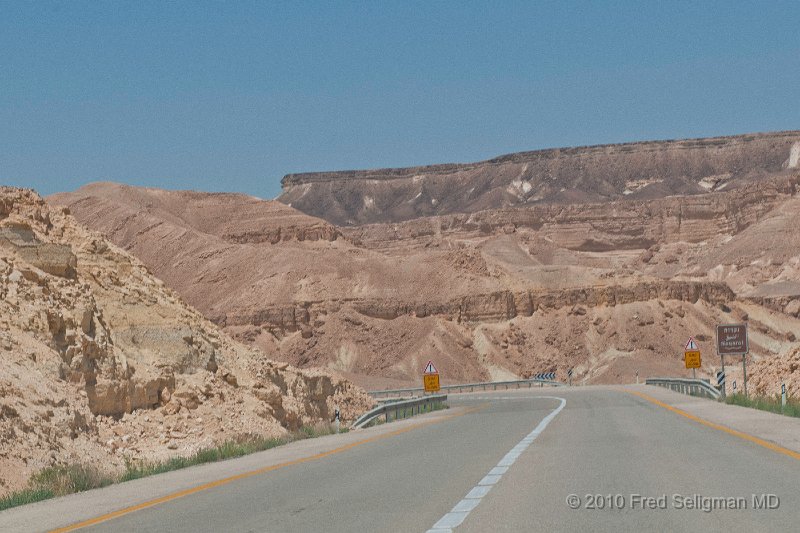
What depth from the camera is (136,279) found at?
99.6 ft

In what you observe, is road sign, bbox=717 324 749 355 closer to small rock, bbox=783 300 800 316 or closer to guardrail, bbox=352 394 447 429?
guardrail, bbox=352 394 447 429

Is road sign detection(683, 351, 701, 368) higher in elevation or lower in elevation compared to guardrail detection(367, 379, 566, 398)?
higher

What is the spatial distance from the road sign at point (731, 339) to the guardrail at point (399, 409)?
33.3ft

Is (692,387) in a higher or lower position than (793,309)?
lower

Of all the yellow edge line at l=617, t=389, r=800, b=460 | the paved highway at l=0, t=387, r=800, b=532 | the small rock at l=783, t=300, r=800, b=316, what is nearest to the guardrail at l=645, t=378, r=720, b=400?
the yellow edge line at l=617, t=389, r=800, b=460

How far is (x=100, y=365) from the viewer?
2217 centimetres

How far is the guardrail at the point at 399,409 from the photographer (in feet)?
101

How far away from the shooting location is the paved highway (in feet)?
31.1

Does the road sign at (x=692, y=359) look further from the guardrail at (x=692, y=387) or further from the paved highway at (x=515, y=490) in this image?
the paved highway at (x=515, y=490)

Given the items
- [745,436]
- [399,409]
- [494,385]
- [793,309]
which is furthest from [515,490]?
[793,309]

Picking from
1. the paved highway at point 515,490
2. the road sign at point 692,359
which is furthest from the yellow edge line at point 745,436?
the road sign at point 692,359

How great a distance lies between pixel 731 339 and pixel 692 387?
7476 millimetres

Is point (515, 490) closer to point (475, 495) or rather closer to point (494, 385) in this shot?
point (475, 495)

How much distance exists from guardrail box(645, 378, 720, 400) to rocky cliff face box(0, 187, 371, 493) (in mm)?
13158
